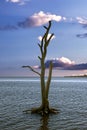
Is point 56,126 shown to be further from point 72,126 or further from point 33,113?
point 33,113

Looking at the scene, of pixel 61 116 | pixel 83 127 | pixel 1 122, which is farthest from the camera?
pixel 61 116

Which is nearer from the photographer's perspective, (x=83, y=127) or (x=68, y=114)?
(x=83, y=127)

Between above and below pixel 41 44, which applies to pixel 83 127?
below

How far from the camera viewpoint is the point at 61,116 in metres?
35.1

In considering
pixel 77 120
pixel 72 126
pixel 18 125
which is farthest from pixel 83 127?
pixel 18 125

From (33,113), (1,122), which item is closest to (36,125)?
(1,122)

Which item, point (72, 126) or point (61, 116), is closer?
point (72, 126)

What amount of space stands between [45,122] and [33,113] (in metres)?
4.59

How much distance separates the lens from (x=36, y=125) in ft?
99.7

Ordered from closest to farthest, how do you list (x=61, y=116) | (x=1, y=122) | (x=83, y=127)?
(x=83, y=127) < (x=1, y=122) < (x=61, y=116)

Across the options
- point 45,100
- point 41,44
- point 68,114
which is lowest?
point 68,114

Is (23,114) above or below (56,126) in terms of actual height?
below

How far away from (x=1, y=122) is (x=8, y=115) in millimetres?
4473

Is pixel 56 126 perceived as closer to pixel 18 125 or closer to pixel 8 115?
pixel 18 125
